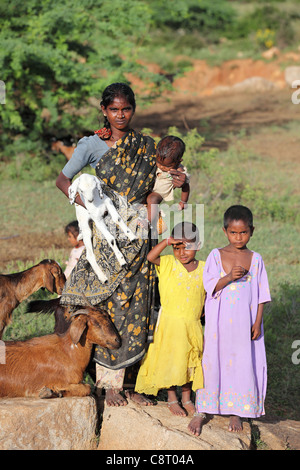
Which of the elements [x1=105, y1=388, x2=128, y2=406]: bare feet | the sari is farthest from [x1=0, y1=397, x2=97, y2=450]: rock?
the sari

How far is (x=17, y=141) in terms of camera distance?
1191 centimetres

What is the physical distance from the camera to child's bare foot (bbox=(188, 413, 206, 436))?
11.9 ft

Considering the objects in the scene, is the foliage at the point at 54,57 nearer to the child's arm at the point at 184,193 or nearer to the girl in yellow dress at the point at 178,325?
the child's arm at the point at 184,193

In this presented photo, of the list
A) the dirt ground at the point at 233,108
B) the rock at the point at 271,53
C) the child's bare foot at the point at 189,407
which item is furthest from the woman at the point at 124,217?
the rock at the point at 271,53

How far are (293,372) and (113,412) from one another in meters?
2.16

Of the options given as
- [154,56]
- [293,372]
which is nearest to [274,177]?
[293,372]

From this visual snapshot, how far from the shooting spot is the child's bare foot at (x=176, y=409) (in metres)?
3.84

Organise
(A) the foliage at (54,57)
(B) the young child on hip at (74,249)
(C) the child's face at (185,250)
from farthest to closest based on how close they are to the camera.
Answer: (A) the foliage at (54,57) → (B) the young child on hip at (74,249) → (C) the child's face at (185,250)

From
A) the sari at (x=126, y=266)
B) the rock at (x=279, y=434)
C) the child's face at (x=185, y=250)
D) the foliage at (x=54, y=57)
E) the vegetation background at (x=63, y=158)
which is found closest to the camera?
the sari at (x=126, y=266)

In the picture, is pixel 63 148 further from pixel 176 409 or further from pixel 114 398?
pixel 176 409

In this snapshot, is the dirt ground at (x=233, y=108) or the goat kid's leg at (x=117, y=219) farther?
the dirt ground at (x=233, y=108)

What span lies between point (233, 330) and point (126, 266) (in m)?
0.76

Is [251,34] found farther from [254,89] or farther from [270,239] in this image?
[270,239]

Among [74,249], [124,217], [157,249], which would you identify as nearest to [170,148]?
[124,217]
